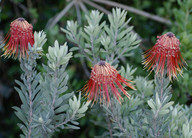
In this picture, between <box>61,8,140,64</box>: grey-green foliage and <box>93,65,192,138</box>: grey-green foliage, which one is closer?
<box>93,65,192,138</box>: grey-green foliage

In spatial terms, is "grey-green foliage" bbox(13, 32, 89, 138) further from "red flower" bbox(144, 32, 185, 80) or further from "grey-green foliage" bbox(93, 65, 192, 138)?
"red flower" bbox(144, 32, 185, 80)

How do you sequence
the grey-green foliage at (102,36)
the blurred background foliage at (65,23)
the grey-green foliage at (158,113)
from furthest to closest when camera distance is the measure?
the blurred background foliage at (65,23) → the grey-green foliage at (102,36) → the grey-green foliage at (158,113)

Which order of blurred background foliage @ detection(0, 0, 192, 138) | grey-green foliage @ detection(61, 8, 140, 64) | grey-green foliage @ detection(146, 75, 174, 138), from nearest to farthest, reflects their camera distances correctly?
grey-green foliage @ detection(146, 75, 174, 138), grey-green foliage @ detection(61, 8, 140, 64), blurred background foliage @ detection(0, 0, 192, 138)

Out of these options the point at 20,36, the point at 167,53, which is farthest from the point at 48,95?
the point at 167,53

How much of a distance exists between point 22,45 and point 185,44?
0.75 m

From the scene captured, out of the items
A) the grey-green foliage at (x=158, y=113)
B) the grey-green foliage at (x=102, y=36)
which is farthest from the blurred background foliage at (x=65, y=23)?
the grey-green foliage at (x=158, y=113)

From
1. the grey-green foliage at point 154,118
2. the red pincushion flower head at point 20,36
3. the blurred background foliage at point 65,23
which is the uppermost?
the blurred background foliage at point 65,23

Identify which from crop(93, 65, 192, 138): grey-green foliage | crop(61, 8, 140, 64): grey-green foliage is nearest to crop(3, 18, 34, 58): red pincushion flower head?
crop(61, 8, 140, 64): grey-green foliage

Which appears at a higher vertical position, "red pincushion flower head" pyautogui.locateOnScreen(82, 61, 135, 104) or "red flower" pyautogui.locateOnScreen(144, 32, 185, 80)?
"red flower" pyautogui.locateOnScreen(144, 32, 185, 80)

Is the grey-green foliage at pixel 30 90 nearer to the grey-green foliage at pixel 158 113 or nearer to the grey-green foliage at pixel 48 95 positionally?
the grey-green foliage at pixel 48 95

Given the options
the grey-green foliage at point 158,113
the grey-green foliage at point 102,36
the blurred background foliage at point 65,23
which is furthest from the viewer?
the blurred background foliage at point 65,23

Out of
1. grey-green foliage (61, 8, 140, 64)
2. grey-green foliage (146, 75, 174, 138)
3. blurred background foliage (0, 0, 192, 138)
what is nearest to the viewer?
grey-green foliage (146, 75, 174, 138)

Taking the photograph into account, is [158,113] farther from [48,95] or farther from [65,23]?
[65,23]

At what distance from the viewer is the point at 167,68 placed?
28.0 inches
